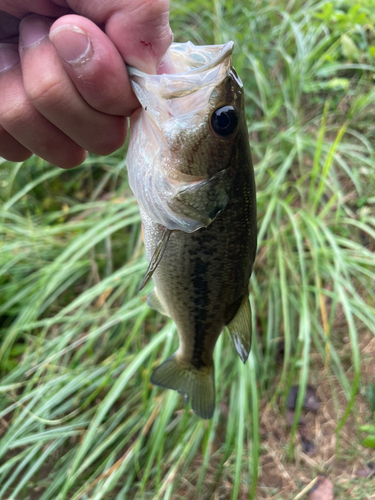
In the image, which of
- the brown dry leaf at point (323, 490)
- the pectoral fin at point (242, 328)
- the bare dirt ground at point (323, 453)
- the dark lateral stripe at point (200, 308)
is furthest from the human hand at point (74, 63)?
the brown dry leaf at point (323, 490)

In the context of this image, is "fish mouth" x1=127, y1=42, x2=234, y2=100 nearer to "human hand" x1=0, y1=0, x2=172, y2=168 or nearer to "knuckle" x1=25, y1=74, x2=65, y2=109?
"human hand" x1=0, y1=0, x2=172, y2=168

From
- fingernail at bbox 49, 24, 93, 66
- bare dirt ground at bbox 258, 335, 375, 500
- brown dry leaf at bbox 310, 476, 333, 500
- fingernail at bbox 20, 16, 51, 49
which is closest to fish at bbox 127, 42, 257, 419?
fingernail at bbox 49, 24, 93, 66

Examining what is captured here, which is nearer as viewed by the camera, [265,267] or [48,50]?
[48,50]

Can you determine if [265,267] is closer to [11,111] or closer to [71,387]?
[71,387]

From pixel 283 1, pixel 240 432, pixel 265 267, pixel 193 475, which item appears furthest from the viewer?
pixel 283 1

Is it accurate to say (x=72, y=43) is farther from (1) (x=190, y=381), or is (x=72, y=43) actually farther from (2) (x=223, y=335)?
(2) (x=223, y=335)

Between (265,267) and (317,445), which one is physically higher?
(265,267)

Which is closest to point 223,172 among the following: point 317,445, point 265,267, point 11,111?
point 11,111
